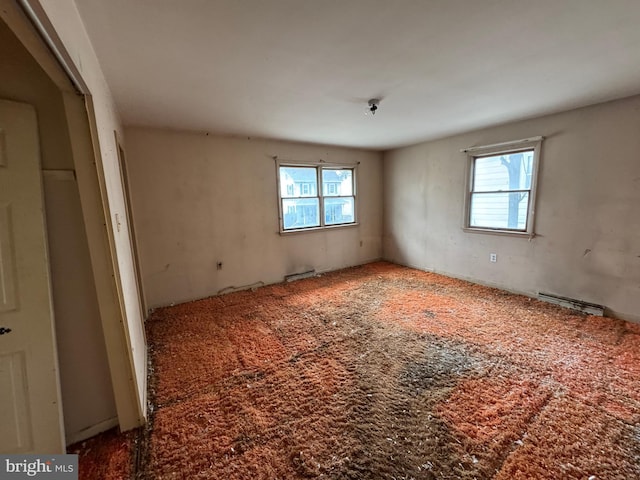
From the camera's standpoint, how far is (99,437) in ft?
4.99

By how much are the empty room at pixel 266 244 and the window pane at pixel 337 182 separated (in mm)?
812

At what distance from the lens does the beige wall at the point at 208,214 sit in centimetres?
322

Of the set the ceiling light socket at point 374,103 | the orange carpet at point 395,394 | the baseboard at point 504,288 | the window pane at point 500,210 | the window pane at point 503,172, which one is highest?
the ceiling light socket at point 374,103

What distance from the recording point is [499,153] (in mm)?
3533

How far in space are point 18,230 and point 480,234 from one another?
4.63 meters

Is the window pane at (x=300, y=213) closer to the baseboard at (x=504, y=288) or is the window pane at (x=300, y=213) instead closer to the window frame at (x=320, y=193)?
the window frame at (x=320, y=193)

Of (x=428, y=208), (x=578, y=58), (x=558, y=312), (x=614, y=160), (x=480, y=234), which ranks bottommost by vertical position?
(x=558, y=312)

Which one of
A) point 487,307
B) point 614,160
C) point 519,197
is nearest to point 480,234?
point 519,197

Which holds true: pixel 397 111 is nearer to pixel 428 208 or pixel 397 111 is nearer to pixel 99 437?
pixel 428 208

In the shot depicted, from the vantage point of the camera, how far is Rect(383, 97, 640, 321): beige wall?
8.64 feet

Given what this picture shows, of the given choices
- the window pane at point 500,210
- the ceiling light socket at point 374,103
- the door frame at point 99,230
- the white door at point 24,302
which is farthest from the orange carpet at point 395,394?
the ceiling light socket at point 374,103

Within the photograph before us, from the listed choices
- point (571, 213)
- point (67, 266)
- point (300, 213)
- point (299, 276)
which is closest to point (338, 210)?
point (300, 213)

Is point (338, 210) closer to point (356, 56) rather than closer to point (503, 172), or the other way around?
point (503, 172)

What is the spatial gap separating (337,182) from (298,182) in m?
0.84
